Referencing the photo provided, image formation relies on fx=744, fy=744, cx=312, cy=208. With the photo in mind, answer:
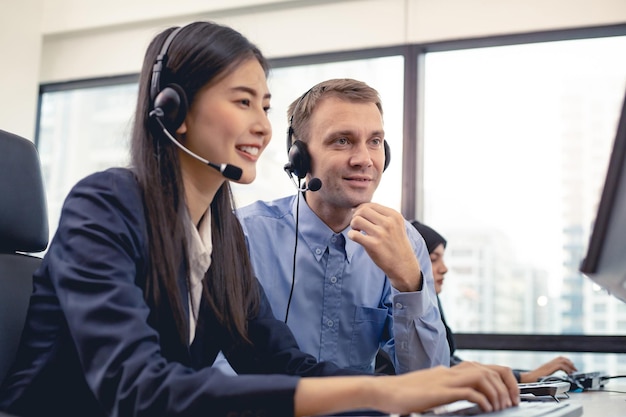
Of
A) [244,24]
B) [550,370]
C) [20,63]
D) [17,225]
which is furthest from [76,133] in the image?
[17,225]

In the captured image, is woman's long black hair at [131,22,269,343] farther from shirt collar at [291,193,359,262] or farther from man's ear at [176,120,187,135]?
shirt collar at [291,193,359,262]

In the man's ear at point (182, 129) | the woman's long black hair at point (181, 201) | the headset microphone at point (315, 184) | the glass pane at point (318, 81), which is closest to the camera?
the woman's long black hair at point (181, 201)

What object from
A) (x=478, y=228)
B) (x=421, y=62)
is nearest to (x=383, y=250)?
(x=478, y=228)

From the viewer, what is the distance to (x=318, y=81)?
12.2 feet

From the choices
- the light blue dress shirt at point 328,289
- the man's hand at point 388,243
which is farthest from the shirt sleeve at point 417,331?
the light blue dress shirt at point 328,289

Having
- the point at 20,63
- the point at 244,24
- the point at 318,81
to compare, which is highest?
the point at 244,24

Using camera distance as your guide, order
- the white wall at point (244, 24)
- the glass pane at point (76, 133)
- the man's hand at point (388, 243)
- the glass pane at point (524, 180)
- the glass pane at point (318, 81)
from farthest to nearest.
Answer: the glass pane at point (76, 133) → the glass pane at point (318, 81) → the white wall at point (244, 24) → the glass pane at point (524, 180) → the man's hand at point (388, 243)

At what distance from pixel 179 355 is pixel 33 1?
3542 millimetres

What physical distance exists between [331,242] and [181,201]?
683 millimetres

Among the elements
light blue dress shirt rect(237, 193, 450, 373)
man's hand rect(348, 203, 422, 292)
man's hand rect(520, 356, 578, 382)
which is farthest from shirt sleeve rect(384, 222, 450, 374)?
man's hand rect(520, 356, 578, 382)

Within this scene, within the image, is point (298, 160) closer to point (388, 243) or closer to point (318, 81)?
point (388, 243)

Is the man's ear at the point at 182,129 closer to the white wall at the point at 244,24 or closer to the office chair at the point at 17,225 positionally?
the office chair at the point at 17,225

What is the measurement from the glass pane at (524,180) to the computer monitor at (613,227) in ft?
8.18

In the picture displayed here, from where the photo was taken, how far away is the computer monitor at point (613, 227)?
782 mm
